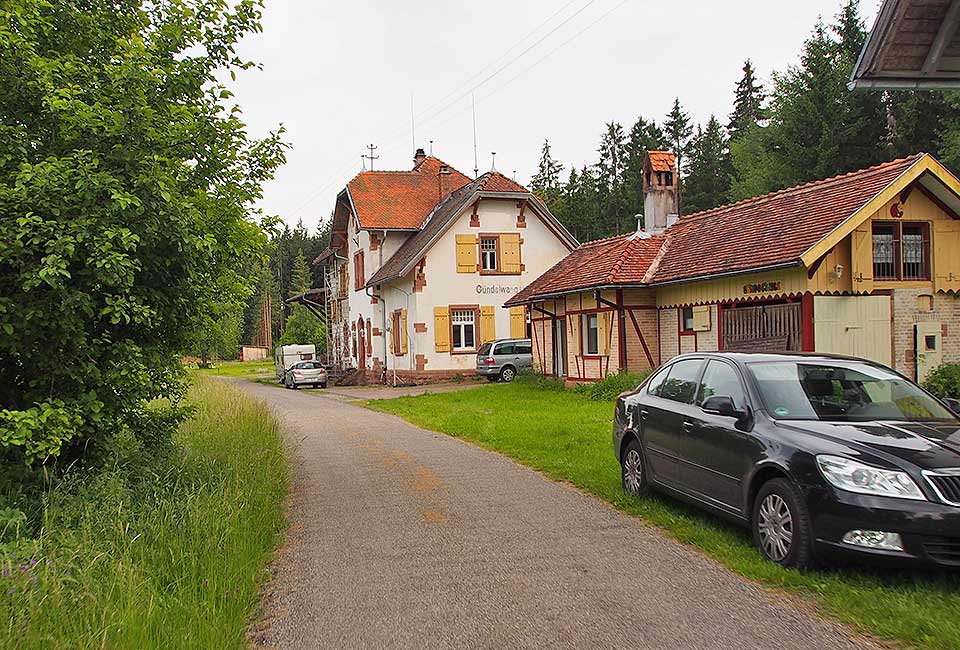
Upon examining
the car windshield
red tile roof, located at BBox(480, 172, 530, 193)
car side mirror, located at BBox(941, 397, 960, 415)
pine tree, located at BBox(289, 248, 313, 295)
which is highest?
pine tree, located at BBox(289, 248, 313, 295)

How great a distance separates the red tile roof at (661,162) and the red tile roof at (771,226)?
3819 mm

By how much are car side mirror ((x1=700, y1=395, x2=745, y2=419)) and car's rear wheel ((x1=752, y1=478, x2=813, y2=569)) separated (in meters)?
0.69

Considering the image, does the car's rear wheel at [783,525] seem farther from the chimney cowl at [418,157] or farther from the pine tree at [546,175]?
the pine tree at [546,175]

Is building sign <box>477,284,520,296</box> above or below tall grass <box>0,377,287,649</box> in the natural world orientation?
above

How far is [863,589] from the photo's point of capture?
574 cm

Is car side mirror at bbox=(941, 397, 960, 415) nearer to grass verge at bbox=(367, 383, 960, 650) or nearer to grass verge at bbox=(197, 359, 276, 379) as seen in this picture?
grass verge at bbox=(367, 383, 960, 650)

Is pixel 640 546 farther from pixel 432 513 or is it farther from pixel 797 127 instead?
pixel 797 127

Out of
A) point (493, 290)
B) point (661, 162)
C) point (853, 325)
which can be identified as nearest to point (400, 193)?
point (493, 290)

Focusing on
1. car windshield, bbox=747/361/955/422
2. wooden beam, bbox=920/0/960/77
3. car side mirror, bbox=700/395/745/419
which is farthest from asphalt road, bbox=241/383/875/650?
wooden beam, bbox=920/0/960/77

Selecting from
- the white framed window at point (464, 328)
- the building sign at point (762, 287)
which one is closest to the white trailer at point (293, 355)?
the white framed window at point (464, 328)

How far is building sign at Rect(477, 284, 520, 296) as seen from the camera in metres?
37.4

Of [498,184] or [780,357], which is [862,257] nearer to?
[780,357]

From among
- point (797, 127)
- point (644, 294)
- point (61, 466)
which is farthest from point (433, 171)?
point (61, 466)

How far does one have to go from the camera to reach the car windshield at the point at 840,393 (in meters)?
6.99
